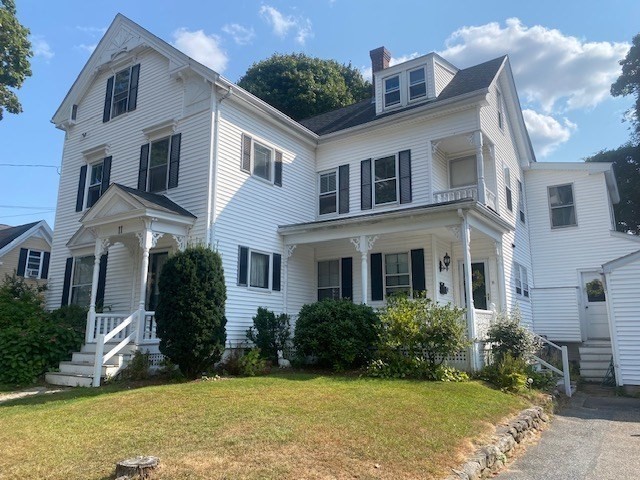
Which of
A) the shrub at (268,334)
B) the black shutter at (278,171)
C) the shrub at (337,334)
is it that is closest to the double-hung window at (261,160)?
the black shutter at (278,171)

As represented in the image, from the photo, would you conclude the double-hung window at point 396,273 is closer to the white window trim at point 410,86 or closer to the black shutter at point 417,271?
the black shutter at point 417,271

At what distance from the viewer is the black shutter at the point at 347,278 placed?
49.4 ft

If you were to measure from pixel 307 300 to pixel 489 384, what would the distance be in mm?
6768

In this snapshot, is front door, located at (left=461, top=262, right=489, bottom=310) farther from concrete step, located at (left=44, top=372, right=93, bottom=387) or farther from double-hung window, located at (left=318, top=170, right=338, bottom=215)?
concrete step, located at (left=44, top=372, right=93, bottom=387)

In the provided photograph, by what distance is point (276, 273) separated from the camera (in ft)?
46.6

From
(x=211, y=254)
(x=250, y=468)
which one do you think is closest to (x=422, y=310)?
(x=211, y=254)

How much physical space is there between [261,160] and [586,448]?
35.7 feet

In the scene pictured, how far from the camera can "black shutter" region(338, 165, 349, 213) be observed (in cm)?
1581

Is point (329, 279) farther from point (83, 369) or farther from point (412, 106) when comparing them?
point (83, 369)

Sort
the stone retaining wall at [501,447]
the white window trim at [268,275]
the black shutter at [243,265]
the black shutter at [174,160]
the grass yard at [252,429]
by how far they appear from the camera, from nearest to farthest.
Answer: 1. the grass yard at [252,429]
2. the stone retaining wall at [501,447]
3. the black shutter at [243,265]
4. the white window trim at [268,275]
5. the black shutter at [174,160]

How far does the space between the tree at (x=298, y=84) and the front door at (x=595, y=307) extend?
20230mm

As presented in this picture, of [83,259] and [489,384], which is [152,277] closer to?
[83,259]

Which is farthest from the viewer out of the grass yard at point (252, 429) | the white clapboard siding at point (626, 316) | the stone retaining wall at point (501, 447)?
the white clapboard siding at point (626, 316)

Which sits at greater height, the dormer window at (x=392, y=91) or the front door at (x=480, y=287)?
the dormer window at (x=392, y=91)
